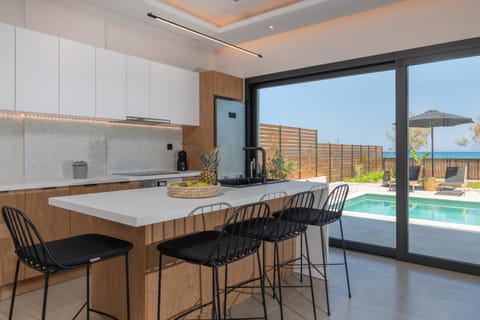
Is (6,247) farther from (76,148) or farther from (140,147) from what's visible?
(140,147)

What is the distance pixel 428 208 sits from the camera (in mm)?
3752

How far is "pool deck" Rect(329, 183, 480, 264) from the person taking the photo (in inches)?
138

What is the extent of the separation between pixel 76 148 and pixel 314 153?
3.06 m

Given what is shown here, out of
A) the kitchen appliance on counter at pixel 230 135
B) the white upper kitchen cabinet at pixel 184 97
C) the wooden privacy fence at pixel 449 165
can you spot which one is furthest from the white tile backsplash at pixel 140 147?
the wooden privacy fence at pixel 449 165

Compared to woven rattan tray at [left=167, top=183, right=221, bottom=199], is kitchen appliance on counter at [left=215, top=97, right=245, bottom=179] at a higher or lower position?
higher

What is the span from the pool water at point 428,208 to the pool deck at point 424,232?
0.15 feet

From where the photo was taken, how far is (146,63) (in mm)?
4219

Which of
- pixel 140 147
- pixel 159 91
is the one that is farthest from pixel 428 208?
pixel 140 147

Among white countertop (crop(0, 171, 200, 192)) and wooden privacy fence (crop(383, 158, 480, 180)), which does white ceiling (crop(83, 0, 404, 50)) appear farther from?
white countertop (crop(0, 171, 200, 192))

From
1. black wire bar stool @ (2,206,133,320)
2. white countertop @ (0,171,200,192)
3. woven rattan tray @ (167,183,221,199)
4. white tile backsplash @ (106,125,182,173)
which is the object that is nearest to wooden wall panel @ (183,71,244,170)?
white tile backsplash @ (106,125,182,173)

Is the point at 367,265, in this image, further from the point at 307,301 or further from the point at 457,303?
the point at 307,301

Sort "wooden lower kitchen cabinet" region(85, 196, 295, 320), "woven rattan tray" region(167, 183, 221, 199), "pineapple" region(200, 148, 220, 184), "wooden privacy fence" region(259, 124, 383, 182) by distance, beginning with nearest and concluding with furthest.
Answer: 1. "wooden lower kitchen cabinet" region(85, 196, 295, 320)
2. "woven rattan tray" region(167, 183, 221, 199)
3. "pineapple" region(200, 148, 220, 184)
4. "wooden privacy fence" region(259, 124, 383, 182)

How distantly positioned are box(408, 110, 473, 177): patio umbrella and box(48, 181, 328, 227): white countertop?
2.21 m

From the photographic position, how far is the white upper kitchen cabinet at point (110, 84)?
12.2ft
